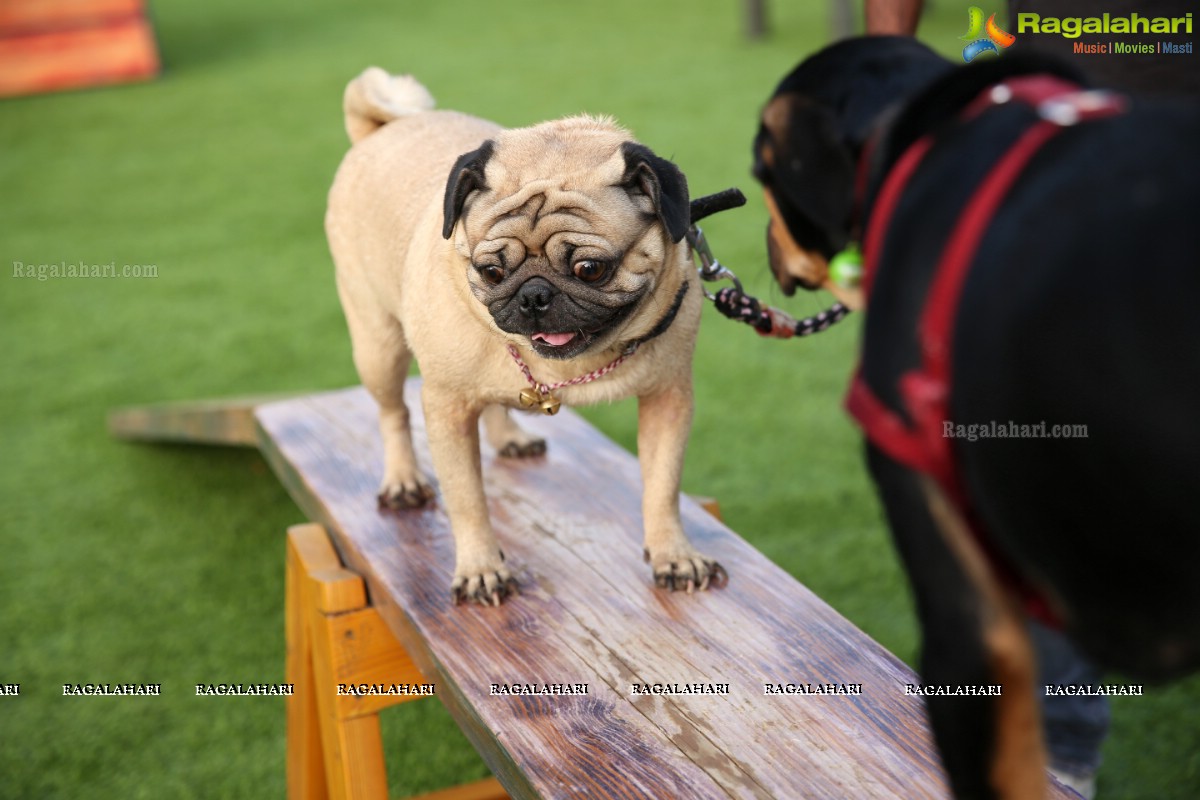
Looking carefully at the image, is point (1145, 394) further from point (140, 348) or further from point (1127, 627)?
point (140, 348)

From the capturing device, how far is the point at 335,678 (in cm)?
256

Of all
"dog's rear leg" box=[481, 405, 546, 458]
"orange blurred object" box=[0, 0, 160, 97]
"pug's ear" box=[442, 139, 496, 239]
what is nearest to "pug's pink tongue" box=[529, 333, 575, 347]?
"pug's ear" box=[442, 139, 496, 239]

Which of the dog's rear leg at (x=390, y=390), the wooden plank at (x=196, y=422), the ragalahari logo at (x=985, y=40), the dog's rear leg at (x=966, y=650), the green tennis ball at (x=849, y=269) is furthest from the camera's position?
the wooden plank at (x=196, y=422)

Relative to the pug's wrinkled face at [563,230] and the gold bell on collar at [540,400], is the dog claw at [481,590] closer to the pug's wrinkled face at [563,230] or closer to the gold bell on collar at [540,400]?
the gold bell on collar at [540,400]

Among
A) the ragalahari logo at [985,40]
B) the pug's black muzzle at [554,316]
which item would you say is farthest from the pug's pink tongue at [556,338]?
the ragalahari logo at [985,40]

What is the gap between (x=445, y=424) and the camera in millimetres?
2473

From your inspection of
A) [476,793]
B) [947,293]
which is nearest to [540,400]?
[476,793]

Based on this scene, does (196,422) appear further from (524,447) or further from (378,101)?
(378,101)

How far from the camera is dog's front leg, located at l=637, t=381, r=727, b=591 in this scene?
2.50 m

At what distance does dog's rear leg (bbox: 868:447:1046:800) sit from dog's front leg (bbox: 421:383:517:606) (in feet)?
4.22

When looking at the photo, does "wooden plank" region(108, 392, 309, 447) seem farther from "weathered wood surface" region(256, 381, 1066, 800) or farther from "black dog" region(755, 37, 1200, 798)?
"black dog" region(755, 37, 1200, 798)

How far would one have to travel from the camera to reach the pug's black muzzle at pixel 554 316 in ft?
6.91

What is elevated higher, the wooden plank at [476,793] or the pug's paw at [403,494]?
the pug's paw at [403,494]

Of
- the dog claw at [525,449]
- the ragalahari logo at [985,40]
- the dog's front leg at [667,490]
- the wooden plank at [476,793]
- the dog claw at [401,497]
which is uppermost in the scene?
the ragalahari logo at [985,40]
